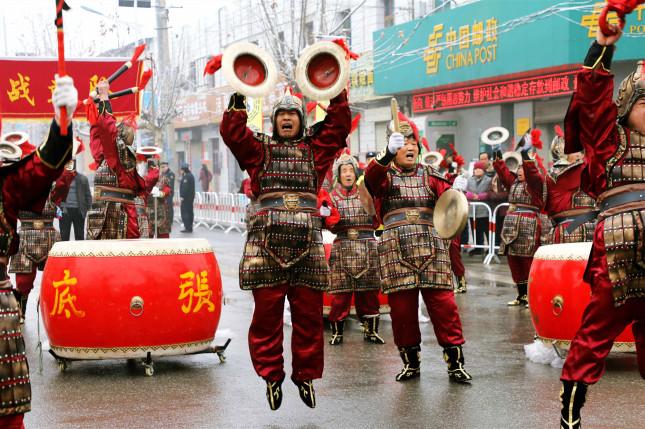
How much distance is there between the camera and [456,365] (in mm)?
6527

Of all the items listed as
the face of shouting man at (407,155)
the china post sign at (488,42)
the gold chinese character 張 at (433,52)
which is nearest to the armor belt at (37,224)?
the face of shouting man at (407,155)

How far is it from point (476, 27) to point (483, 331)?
13.2 meters

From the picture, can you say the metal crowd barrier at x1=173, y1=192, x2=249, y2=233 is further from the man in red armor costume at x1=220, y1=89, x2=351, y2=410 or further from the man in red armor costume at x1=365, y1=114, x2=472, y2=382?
the man in red armor costume at x1=220, y1=89, x2=351, y2=410

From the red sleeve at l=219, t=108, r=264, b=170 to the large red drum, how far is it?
102 inches

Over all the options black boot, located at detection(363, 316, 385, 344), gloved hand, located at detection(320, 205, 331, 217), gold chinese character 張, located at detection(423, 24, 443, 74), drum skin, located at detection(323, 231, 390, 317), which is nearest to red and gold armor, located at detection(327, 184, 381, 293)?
black boot, located at detection(363, 316, 385, 344)

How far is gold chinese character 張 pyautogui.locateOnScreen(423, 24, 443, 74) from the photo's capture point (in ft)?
72.7

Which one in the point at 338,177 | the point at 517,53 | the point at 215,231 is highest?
the point at 517,53

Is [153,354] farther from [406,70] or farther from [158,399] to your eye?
[406,70]

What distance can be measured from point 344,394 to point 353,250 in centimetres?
260

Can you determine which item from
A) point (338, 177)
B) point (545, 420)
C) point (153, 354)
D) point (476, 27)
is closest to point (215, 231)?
point (476, 27)

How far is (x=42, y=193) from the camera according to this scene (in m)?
3.93

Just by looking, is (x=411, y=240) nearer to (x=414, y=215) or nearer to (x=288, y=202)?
(x=414, y=215)

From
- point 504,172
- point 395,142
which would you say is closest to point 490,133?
point 504,172

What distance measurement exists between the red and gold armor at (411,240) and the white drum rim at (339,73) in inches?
49.0
